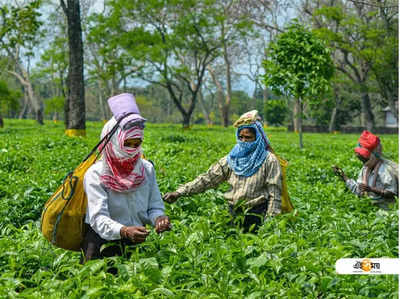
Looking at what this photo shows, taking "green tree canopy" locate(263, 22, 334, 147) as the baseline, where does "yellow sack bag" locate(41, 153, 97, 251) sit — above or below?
below

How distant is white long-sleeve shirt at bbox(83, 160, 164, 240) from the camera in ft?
9.65

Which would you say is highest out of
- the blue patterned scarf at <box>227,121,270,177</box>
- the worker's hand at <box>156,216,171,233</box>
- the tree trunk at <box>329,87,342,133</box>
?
the tree trunk at <box>329,87,342,133</box>

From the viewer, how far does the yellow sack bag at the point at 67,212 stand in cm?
308

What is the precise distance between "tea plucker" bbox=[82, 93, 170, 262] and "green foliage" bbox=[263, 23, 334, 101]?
40.1 feet

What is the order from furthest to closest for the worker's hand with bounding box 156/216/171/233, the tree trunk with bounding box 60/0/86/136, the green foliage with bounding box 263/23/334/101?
1. the green foliage with bounding box 263/23/334/101
2. the tree trunk with bounding box 60/0/86/136
3. the worker's hand with bounding box 156/216/171/233

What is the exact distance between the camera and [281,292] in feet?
8.25

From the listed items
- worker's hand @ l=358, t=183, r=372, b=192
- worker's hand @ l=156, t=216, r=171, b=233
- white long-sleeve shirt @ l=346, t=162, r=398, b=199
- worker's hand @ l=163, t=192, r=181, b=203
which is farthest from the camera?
worker's hand @ l=358, t=183, r=372, b=192

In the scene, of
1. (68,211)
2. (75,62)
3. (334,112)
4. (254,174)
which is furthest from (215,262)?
(334,112)

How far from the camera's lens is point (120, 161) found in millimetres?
3010

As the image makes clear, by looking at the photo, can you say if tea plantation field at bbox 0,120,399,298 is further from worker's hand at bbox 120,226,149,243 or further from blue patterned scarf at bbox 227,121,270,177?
blue patterned scarf at bbox 227,121,270,177

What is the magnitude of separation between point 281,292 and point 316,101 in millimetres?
13904

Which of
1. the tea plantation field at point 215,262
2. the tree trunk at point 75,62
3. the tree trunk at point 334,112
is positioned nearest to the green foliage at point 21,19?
the tree trunk at point 75,62

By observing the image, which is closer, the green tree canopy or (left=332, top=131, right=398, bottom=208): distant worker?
(left=332, top=131, right=398, bottom=208): distant worker

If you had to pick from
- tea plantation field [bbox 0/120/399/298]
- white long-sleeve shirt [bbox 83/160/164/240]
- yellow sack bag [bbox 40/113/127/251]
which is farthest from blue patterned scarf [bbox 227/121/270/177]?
yellow sack bag [bbox 40/113/127/251]
